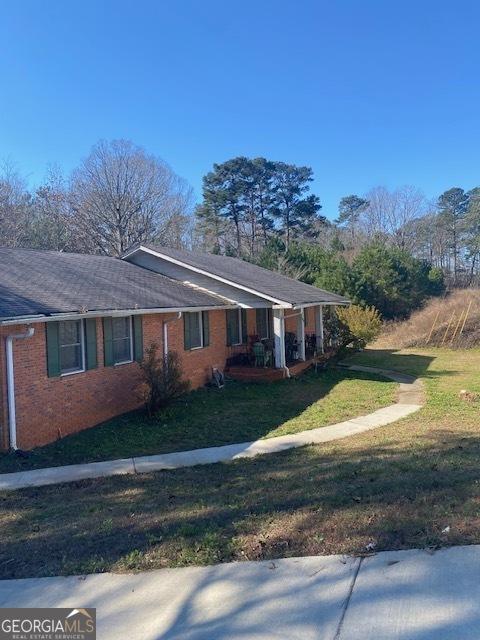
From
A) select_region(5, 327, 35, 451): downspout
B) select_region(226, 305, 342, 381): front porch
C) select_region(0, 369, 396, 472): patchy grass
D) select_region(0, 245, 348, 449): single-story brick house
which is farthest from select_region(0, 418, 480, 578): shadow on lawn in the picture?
select_region(226, 305, 342, 381): front porch

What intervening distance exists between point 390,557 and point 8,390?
701cm

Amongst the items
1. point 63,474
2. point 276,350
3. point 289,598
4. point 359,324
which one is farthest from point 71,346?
point 359,324

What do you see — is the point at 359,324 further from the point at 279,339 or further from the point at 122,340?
the point at 122,340

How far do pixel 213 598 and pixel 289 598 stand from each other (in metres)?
0.52

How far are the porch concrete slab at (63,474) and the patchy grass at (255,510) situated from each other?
374mm

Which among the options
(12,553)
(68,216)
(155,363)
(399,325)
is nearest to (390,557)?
(12,553)

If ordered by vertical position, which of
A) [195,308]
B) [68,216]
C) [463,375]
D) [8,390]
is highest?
[68,216]

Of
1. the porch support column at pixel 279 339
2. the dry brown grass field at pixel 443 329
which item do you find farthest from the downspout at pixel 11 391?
the dry brown grass field at pixel 443 329

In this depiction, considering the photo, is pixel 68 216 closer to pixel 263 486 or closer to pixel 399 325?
pixel 399 325

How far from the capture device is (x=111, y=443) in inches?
374

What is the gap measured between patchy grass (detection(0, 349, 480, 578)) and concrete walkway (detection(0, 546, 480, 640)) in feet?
0.66

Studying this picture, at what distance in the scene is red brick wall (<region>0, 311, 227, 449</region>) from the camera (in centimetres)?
895

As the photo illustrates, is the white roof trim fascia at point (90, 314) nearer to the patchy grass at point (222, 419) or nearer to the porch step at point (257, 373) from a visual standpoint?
→ the patchy grass at point (222, 419)

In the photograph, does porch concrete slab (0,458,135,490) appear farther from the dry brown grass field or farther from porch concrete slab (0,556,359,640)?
the dry brown grass field
